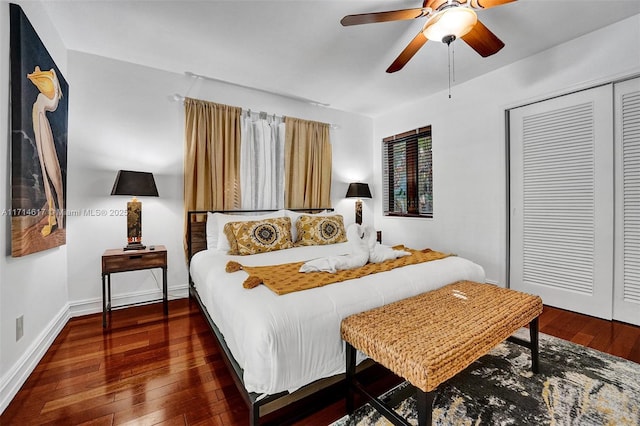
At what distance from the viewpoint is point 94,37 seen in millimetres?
2457

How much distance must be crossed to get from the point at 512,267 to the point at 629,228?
101 cm

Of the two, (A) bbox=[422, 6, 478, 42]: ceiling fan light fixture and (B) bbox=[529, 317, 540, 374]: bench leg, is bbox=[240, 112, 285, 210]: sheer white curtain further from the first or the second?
(B) bbox=[529, 317, 540, 374]: bench leg

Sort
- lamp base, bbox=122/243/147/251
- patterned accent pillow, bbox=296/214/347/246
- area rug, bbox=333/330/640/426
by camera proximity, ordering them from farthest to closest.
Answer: patterned accent pillow, bbox=296/214/347/246 < lamp base, bbox=122/243/147/251 < area rug, bbox=333/330/640/426

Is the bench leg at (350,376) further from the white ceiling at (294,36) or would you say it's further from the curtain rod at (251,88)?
the curtain rod at (251,88)

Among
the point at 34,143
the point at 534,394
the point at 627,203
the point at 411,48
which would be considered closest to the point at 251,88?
the point at 411,48

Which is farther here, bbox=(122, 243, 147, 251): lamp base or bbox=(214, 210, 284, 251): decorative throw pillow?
bbox=(214, 210, 284, 251): decorative throw pillow

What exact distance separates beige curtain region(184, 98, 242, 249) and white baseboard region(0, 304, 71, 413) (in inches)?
57.9

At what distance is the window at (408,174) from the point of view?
398cm

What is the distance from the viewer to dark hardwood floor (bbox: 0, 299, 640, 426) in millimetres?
1421

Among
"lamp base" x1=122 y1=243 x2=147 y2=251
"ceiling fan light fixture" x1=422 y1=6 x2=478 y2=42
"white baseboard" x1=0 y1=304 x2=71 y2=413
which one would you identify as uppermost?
"ceiling fan light fixture" x1=422 y1=6 x2=478 y2=42

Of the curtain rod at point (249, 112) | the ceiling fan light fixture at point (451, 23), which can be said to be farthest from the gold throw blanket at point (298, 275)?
the curtain rod at point (249, 112)

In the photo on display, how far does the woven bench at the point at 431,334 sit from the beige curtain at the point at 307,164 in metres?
2.46

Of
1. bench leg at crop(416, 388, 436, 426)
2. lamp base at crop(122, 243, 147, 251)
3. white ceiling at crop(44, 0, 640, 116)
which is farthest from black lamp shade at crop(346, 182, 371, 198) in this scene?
bench leg at crop(416, 388, 436, 426)

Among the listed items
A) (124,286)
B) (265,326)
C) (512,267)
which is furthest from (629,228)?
(124,286)
